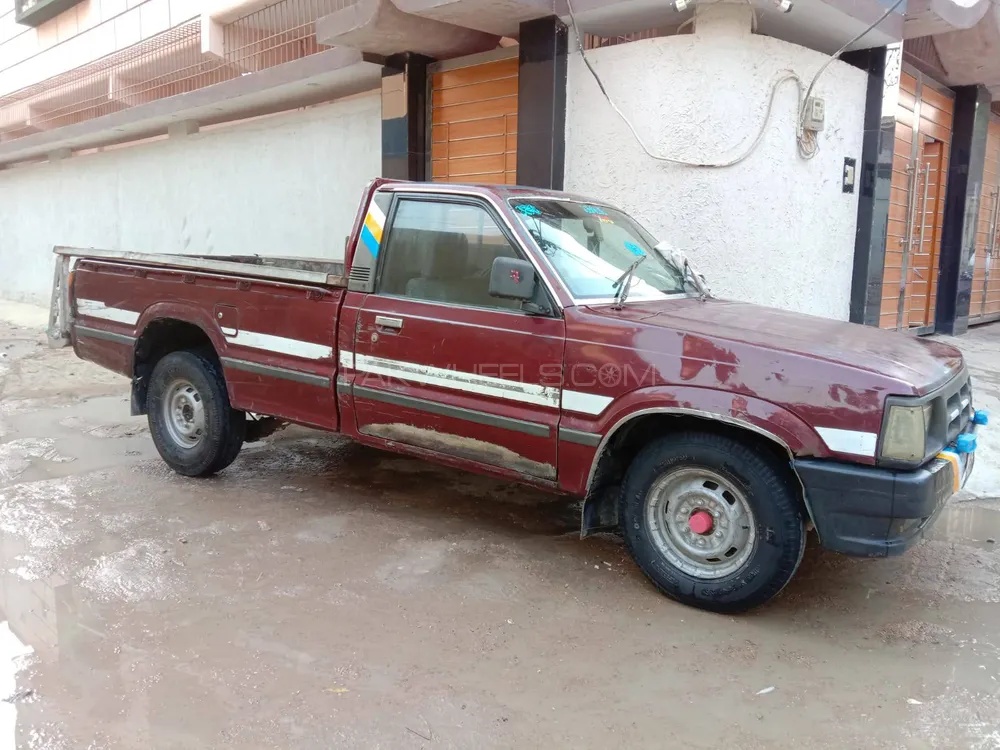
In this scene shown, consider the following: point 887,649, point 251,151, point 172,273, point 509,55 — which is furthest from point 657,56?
point 251,151

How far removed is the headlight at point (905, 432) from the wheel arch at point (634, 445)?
366 mm

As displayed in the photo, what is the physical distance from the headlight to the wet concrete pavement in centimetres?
86

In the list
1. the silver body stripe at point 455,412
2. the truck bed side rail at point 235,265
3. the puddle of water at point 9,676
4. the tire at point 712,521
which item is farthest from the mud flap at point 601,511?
the puddle of water at point 9,676

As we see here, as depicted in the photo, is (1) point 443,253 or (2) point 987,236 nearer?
(1) point 443,253

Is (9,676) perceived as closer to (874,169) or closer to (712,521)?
(712,521)

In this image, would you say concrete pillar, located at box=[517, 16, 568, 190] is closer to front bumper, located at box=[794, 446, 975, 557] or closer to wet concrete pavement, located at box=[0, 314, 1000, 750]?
wet concrete pavement, located at box=[0, 314, 1000, 750]

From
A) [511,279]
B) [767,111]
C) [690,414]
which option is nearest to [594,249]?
[511,279]

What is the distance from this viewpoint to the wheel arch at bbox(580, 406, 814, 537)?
329cm

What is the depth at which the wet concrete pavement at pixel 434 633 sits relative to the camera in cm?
269

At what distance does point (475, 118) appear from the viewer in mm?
8047

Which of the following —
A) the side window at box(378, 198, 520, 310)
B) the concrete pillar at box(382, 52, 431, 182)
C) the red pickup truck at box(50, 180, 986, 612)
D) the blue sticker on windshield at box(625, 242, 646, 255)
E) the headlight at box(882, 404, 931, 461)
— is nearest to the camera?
the headlight at box(882, 404, 931, 461)

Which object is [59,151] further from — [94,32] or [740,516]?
[740,516]

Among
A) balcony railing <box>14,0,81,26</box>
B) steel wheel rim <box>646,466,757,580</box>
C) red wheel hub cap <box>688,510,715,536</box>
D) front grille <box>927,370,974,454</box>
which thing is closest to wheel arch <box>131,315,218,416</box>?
steel wheel rim <box>646,466,757,580</box>

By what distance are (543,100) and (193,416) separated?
409 cm
